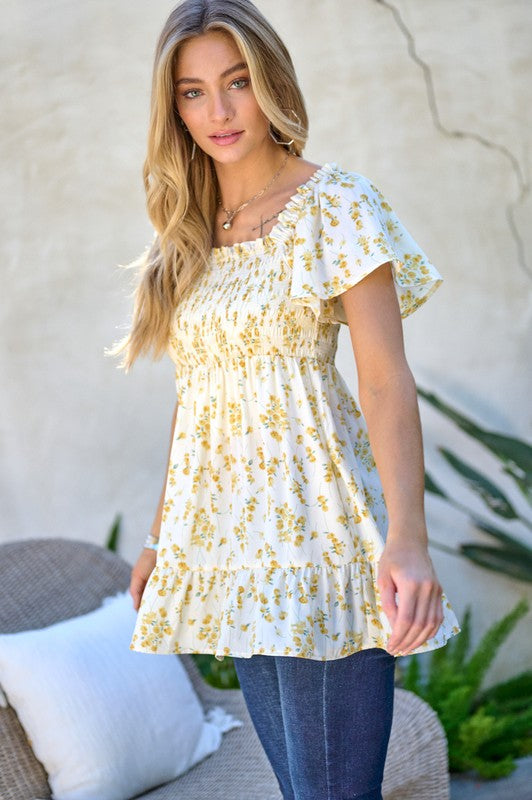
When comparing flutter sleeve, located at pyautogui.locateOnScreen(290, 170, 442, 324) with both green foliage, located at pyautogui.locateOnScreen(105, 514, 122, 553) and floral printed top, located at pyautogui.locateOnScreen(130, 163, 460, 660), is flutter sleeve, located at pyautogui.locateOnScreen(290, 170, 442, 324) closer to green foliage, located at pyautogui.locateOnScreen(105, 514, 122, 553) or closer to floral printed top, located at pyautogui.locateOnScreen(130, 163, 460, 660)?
floral printed top, located at pyautogui.locateOnScreen(130, 163, 460, 660)

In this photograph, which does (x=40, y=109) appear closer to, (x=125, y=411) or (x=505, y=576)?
(x=125, y=411)

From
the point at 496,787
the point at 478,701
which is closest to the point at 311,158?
the point at 478,701

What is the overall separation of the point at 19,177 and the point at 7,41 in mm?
486

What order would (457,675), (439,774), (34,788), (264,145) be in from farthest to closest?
(457,675) → (439,774) → (34,788) → (264,145)

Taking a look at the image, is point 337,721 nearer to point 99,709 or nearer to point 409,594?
point 409,594

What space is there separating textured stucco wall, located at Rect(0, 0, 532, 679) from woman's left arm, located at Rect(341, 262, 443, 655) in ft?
7.39

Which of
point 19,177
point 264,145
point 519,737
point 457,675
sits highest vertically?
point 19,177

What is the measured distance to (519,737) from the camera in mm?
3625

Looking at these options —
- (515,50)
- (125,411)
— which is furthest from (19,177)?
(515,50)

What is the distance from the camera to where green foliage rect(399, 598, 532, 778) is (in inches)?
134

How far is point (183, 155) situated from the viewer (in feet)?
6.72

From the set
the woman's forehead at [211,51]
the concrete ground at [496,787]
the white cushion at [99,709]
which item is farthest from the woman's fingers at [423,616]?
the concrete ground at [496,787]

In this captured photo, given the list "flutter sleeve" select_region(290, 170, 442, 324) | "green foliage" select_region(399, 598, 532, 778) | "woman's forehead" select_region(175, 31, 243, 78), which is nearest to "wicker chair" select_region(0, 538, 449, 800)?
"green foliage" select_region(399, 598, 532, 778)

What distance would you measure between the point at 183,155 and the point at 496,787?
2.40 metres
